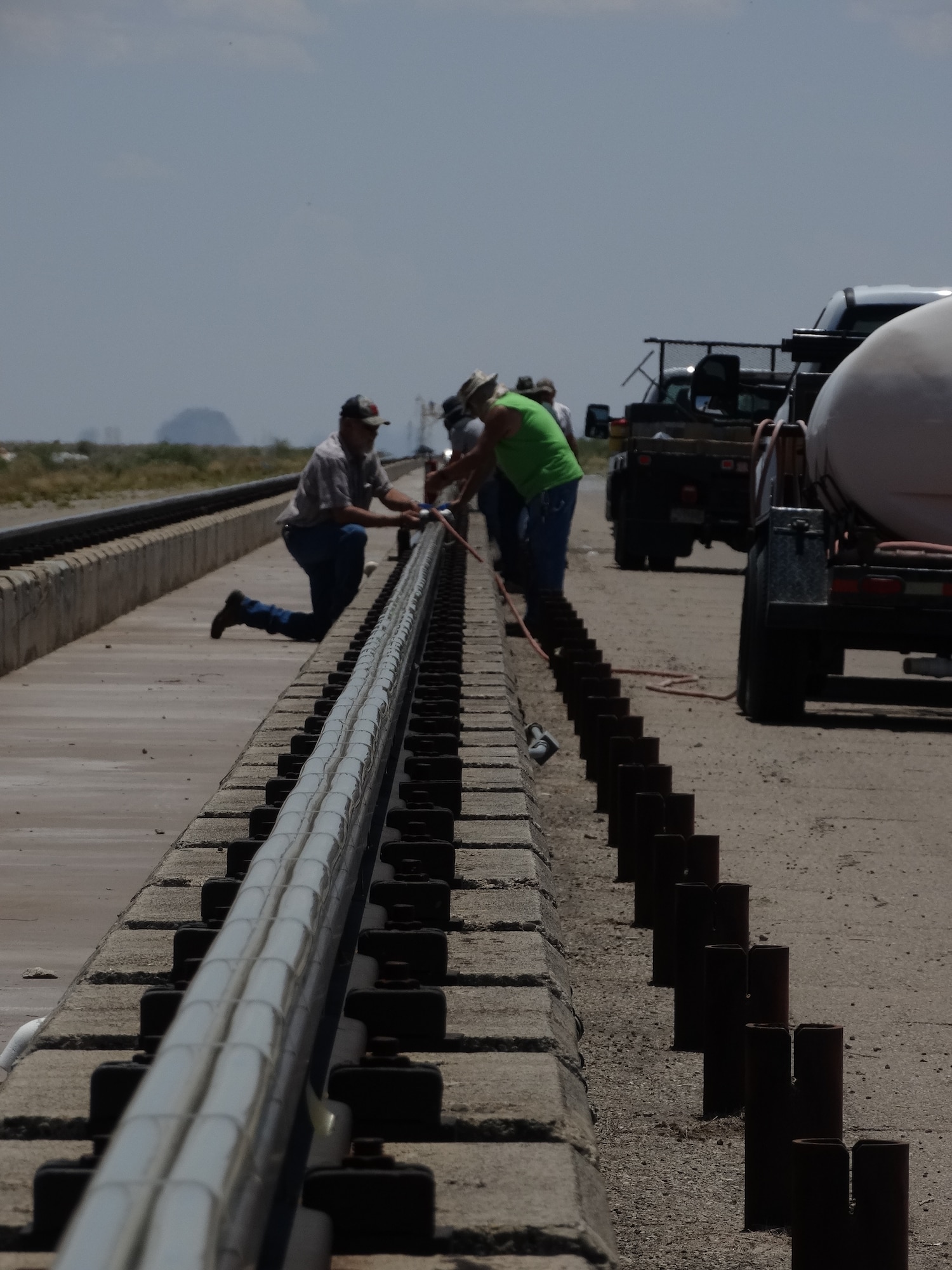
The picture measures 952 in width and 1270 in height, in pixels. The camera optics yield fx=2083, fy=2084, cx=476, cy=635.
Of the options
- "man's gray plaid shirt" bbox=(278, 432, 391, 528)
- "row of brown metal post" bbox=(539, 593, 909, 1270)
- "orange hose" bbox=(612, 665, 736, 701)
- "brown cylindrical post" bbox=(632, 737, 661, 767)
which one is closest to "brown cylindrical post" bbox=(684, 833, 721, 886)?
"row of brown metal post" bbox=(539, 593, 909, 1270)

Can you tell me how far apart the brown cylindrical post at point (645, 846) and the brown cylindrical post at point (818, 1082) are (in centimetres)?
224

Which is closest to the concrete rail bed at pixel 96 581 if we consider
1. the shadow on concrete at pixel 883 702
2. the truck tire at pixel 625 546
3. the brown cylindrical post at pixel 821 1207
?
the truck tire at pixel 625 546

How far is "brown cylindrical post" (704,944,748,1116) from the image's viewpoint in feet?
15.1

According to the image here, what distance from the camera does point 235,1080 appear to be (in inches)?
85.0

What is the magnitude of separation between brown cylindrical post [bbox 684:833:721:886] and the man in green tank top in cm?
790

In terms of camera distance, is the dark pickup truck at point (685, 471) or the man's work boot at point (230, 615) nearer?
the man's work boot at point (230, 615)

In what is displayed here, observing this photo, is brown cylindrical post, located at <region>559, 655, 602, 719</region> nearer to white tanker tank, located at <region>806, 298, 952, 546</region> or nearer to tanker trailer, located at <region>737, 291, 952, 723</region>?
tanker trailer, located at <region>737, 291, 952, 723</region>

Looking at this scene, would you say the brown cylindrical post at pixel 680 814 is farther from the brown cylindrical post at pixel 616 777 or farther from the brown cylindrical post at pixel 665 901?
the brown cylindrical post at pixel 665 901

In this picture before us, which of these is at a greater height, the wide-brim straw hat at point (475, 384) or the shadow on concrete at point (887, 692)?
the wide-brim straw hat at point (475, 384)

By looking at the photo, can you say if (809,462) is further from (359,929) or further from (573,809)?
(359,929)

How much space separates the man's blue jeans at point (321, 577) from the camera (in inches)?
537

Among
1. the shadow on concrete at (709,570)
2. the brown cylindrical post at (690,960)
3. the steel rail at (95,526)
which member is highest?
the steel rail at (95,526)

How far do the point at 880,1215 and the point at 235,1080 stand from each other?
153 cm

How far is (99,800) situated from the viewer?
8.24 m
